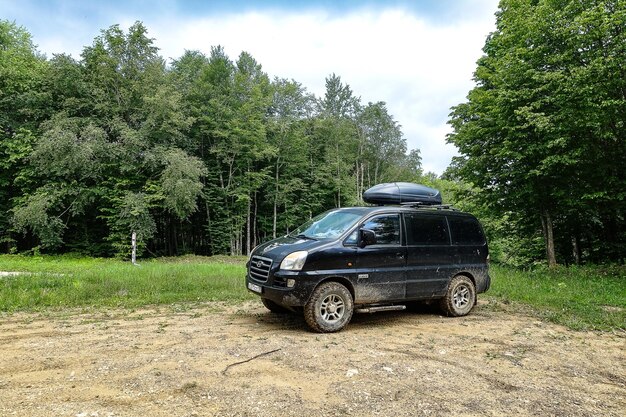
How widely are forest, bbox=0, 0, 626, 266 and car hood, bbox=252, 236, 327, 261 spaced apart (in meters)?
9.84

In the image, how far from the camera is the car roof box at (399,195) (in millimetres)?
7664

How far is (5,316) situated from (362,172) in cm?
4029

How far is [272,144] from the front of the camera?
34.8 metres

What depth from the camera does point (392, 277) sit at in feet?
21.4

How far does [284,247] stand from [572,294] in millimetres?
Result: 7593

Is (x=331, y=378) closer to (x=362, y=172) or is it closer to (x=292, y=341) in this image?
(x=292, y=341)

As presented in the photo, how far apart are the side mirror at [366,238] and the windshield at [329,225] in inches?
9.8

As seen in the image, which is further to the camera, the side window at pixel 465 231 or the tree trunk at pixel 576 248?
the tree trunk at pixel 576 248

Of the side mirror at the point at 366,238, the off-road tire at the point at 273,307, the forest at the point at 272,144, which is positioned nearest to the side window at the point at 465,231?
the side mirror at the point at 366,238

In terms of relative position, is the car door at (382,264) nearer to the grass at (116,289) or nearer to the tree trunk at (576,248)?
the grass at (116,289)

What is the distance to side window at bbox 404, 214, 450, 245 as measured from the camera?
6938 mm

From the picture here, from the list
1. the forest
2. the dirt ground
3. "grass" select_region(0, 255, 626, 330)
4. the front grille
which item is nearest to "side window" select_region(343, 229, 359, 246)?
the front grille

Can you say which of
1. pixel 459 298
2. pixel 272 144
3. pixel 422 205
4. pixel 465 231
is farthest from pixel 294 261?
pixel 272 144

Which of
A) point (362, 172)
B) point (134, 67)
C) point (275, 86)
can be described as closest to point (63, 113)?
point (134, 67)
